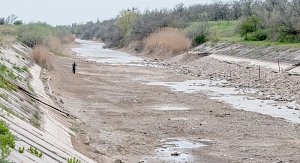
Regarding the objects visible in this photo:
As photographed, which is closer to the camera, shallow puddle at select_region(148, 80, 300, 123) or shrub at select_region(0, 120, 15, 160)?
shrub at select_region(0, 120, 15, 160)

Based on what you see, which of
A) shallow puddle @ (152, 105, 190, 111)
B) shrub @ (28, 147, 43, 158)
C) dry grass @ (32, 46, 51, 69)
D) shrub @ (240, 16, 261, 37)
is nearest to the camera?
shrub @ (28, 147, 43, 158)

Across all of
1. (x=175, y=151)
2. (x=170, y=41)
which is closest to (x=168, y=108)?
(x=175, y=151)

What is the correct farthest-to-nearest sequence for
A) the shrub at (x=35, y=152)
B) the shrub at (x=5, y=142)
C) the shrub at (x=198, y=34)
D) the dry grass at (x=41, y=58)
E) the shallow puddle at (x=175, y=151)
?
the shrub at (x=198, y=34) → the dry grass at (x=41, y=58) → the shallow puddle at (x=175, y=151) → the shrub at (x=35, y=152) → the shrub at (x=5, y=142)

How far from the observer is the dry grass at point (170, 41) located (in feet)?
247

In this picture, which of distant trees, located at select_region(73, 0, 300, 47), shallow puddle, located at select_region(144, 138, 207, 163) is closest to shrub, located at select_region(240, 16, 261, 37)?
distant trees, located at select_region(73, 0, 300, 47)

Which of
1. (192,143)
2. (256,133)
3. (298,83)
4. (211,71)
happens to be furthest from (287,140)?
(211,71)

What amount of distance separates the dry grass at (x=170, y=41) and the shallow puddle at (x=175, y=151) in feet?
182

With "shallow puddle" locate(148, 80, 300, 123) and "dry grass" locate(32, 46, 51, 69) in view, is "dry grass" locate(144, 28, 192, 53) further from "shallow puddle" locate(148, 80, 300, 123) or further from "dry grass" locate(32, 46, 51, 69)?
"shallow puddle" locate(148, 80, 300, 123)

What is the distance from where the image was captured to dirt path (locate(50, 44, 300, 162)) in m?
17.4

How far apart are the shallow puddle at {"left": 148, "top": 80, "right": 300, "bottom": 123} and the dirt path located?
32.9 inches

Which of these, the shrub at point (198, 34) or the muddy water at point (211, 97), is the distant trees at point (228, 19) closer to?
the shrub at point (198, 34)

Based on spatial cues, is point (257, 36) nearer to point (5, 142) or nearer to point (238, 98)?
point (238, 98)

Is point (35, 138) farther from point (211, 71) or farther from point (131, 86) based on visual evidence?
point (211, 71)

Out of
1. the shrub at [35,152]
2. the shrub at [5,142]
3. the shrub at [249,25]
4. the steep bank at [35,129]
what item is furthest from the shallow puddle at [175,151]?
the shrub at [249,25]
